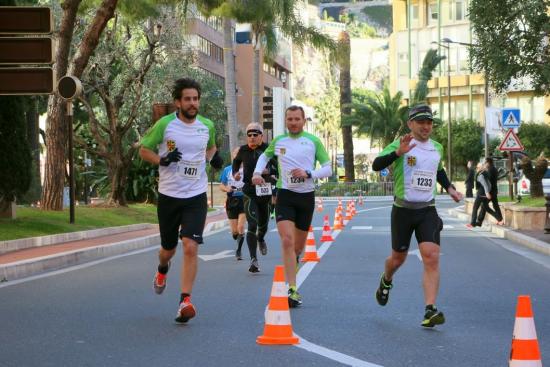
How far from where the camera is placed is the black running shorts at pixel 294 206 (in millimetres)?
11766

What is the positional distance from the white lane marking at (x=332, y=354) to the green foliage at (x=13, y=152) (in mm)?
16101

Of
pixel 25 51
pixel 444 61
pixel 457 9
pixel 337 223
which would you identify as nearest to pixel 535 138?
pixel 444 61

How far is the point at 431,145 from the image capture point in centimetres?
1028

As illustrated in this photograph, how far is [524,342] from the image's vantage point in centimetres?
681

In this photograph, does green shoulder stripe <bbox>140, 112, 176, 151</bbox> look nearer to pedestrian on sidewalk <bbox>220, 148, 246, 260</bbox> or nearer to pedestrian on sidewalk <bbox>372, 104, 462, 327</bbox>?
pedestrian on sidewalk <bbox>372, 104, 462, 327</bbox>

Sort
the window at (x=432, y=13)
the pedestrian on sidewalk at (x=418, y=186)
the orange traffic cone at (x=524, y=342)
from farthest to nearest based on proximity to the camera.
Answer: the window at (x=432, y=13) → the pedestrian on sidewalk at (x=418, y=186) → the orange traffic cone at (x=524, y=342)

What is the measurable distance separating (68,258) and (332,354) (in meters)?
10.8

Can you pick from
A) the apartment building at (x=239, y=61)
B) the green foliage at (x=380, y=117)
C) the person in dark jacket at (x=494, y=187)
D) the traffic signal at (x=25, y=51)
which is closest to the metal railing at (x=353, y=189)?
the green foliage at (x=380, y=117)

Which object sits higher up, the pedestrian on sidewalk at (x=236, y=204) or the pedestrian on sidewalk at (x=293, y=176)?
the pedestrian on sidewalk at (x=293, y=176)

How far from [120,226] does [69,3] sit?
5616 mm

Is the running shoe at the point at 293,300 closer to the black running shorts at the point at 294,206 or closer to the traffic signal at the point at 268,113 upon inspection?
the black running shorts at the point at 294,206

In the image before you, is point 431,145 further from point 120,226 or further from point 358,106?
point 358,106

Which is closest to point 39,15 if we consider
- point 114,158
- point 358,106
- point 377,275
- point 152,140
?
point 377,275

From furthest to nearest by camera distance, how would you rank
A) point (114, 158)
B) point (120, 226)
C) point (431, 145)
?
point (114, 158)
point (120, 226)
point (431, 145)
